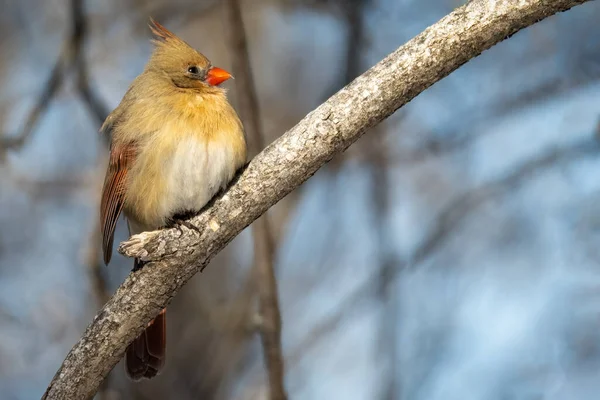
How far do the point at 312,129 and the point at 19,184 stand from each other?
4.24m

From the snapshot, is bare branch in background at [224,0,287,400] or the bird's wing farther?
bare branch in background at [224,0,287,400]

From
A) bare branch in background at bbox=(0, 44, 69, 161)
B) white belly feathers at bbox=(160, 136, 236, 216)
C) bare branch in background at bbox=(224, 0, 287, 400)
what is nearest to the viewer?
white belly feathers at bbox=(160, 136, 236, 216)

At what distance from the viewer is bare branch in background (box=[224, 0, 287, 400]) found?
3.65 meters

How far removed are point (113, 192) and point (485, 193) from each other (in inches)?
123

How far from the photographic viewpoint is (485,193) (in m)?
5.76

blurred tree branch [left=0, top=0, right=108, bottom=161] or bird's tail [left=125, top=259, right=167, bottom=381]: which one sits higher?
blurred tree branch [left=0, top=0, right=108, bottom=161]

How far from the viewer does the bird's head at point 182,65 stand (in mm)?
3842

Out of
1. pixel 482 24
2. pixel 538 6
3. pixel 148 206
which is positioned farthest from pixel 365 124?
pixel 148 206

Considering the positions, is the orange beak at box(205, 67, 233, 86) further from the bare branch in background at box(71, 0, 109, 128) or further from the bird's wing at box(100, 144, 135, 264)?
the bare branch in background at box(71, 0, 109, 128)

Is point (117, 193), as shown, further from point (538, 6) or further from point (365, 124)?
point (538, 6)

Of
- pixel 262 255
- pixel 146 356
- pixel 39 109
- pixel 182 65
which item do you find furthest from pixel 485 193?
pixel 39 109

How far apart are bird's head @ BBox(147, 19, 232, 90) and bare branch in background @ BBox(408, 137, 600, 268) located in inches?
85.4

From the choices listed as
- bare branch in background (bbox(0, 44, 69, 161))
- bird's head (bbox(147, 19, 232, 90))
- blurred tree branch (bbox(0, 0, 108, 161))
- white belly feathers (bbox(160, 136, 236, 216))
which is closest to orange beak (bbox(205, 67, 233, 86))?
bird's head (bbox(147, 19, 232, 90))

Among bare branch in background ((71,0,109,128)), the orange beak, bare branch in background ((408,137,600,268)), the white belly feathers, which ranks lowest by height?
the white belly feathers
